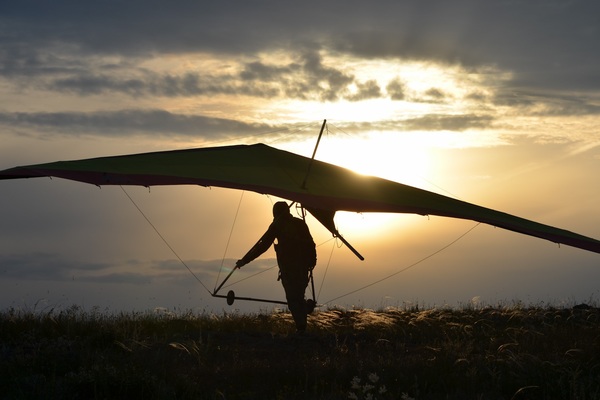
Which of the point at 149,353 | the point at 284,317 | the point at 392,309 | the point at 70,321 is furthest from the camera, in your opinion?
the point at 392,309

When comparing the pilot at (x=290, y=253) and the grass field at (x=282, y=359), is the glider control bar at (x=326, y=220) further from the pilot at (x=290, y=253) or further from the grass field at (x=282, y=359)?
Result: the grass field at (x=282, y=359)

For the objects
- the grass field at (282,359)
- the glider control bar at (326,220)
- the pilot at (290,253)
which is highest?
the glider control bar at (326,220)

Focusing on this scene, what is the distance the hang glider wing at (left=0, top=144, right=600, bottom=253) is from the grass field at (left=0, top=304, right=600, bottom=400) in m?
2.15

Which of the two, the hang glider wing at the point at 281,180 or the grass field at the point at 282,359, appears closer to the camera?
the grass field at the point at 282,359

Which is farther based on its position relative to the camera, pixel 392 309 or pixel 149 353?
pixel 392 309

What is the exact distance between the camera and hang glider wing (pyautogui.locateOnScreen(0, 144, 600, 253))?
12992mm

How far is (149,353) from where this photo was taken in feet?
34.9

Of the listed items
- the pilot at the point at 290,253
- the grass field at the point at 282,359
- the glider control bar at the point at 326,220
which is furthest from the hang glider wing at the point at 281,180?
the grass field at the point at 282,359

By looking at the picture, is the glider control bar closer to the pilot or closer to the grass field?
the pilot

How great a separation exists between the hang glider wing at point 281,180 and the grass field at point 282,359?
215 cm

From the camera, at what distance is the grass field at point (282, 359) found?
8836 millimetres

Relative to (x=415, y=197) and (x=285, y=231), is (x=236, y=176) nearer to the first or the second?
(x=285, y=231)

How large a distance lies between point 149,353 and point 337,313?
285 inches

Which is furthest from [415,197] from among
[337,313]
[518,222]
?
[337,313]
